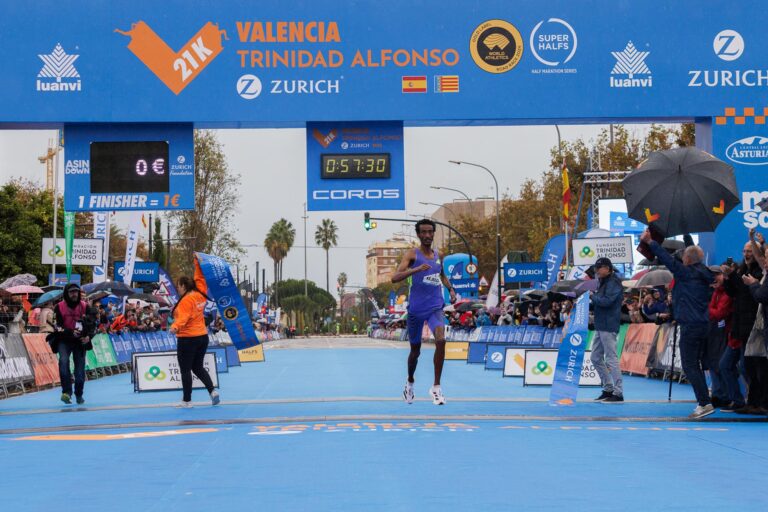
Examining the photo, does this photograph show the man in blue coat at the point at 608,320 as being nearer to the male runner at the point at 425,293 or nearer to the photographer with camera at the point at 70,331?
the male runner at the point at 425,293

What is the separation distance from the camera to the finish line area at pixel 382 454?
743cm

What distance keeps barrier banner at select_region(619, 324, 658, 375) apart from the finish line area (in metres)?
6.58

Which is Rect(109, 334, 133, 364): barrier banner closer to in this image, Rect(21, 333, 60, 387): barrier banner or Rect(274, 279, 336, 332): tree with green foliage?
Rect(21, 333, 60, 387): barrier banner

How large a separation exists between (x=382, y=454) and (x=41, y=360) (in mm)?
14411

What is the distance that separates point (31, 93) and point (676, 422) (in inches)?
422

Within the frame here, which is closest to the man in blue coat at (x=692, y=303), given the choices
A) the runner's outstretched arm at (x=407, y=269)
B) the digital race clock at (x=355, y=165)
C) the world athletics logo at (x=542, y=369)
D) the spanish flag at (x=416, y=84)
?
the runner's outstretched arm at (x=407, y=269)

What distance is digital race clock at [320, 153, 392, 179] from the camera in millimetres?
19422

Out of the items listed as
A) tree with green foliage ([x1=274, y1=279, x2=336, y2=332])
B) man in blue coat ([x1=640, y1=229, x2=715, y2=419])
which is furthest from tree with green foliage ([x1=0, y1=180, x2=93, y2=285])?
tree with green foliage ([x1=274, y1=279, x2=336, y2=332])

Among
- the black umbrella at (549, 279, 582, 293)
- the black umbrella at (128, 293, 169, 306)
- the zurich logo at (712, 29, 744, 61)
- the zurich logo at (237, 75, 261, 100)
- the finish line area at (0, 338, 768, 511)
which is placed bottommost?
the finish line area at (0, 338, 768, 511)

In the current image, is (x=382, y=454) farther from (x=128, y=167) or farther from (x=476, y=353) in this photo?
(x=476, y=353)

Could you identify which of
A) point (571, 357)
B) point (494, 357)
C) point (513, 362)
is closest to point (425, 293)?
point (571, 357)

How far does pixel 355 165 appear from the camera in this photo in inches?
→ 773

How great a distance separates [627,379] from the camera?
77.0 feet

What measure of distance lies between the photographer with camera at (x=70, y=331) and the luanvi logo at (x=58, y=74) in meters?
3.02
